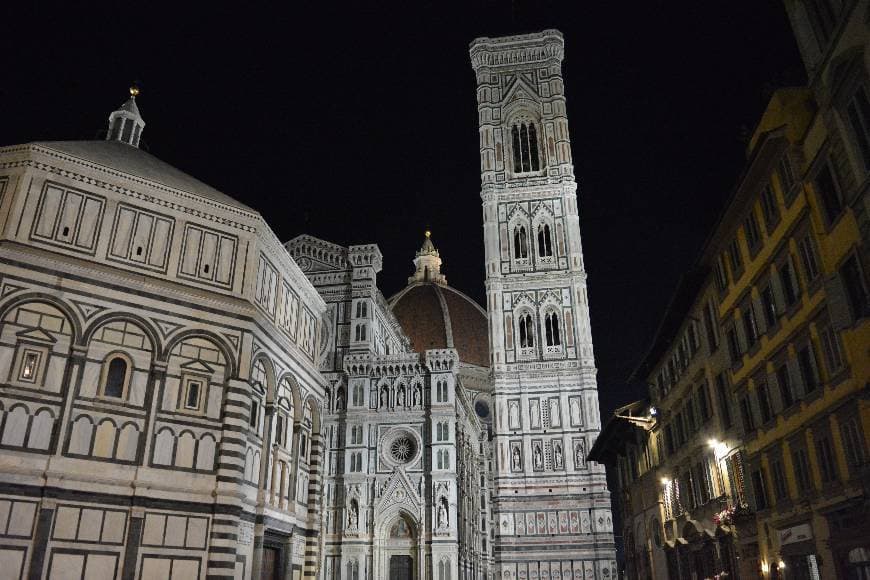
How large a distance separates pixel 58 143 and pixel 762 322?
766 inches

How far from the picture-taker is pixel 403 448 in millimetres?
41031

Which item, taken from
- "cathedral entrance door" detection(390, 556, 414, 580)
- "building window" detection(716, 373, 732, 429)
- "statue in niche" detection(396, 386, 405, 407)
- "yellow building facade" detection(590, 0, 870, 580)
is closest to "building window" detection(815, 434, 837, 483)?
"yellow building facade" detection(590, 0, 870, 580)

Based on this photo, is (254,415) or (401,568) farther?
(401,568)

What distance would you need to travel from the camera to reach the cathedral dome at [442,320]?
78.4 metres

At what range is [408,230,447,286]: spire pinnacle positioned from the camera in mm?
92250

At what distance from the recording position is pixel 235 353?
1892 cm

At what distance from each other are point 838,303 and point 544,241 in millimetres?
39502

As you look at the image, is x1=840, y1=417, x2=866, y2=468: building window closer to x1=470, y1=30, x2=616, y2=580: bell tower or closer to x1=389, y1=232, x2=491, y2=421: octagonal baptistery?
x1=470, y1=30, x2=616, y2=580: bell tower

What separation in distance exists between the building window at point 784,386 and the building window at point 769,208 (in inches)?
127

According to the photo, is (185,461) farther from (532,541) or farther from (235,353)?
(532,541)

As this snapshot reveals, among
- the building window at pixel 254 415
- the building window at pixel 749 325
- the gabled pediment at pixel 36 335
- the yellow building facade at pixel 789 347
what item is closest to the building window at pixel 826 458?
the yellow building facade at pixel 789 347

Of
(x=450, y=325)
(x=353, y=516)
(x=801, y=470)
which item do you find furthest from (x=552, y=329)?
(x=801, y=470)

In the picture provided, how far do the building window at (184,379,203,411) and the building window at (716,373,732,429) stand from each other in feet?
46.9

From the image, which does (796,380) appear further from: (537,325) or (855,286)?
(537,325)
